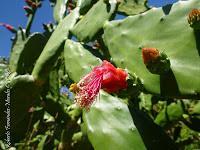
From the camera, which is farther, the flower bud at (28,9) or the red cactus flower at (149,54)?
the flower bud at (28,9)

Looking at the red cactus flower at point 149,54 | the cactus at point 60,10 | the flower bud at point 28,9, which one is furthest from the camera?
the flower bud at point 28,9

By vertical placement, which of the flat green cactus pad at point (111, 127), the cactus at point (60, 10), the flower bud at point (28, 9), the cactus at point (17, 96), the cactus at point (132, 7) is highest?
the flower bud at point (28, 9)

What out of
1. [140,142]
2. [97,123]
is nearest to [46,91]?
[97,123]

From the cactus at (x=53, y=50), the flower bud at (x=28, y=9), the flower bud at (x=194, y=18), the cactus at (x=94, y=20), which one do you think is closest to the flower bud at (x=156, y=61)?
the flower bud at (x=194, y=18)

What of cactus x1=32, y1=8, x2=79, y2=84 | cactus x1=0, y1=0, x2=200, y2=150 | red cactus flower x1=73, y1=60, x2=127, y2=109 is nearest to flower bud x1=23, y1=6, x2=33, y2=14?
cactus x1=0, y1=0, x2=200, y2=150

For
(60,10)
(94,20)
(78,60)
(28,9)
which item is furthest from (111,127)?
(28,9)

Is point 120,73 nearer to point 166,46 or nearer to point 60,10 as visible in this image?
point 166,46

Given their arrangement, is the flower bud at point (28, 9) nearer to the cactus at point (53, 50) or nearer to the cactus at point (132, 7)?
the cactus at point (53, 50)
